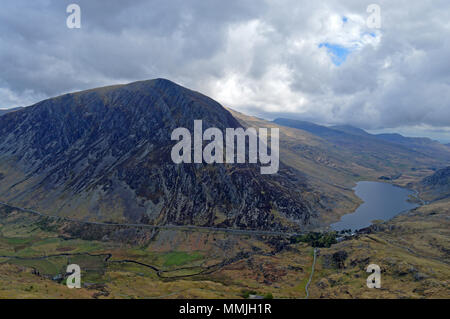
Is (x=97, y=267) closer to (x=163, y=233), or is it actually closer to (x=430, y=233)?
(x=163, y=233)

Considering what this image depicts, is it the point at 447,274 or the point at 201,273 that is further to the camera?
the point at 201,273

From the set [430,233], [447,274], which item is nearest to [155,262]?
[447,274]
